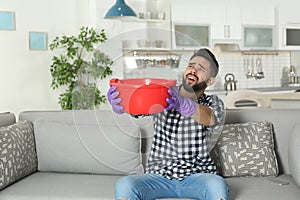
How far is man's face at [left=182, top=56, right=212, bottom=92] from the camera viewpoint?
1.61 m

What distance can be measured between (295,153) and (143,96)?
109cm

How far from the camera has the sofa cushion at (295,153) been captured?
2186mm

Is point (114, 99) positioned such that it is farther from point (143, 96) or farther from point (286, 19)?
point (286, 19)

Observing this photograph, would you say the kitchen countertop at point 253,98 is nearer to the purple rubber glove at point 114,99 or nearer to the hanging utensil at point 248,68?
the purple rubber glove at point 114,99

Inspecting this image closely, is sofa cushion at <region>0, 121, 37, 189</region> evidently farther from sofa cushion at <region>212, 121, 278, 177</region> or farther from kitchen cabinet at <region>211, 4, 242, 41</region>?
kitchen cabinet at <region>211, 4, 242, 41</region>

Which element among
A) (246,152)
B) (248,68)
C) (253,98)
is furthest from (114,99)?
(248,68)

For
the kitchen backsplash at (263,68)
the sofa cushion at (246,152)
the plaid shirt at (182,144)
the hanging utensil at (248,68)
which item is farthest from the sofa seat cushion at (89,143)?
the hanging utensil at (248,68)

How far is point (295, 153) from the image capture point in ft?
7.25

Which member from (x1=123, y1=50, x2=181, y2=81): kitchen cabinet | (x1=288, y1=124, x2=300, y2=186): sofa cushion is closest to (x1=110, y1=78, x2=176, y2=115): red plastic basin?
(x1=123, y1=50, x2=181, y2=81): kitchen cabinet

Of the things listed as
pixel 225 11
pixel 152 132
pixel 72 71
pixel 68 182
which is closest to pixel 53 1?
pixel 72 71

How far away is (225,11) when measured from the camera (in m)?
6.18

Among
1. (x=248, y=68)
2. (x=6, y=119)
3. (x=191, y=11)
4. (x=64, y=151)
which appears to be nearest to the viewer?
(x=64, y=151)

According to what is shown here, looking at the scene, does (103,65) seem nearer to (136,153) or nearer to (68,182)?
(136,153)

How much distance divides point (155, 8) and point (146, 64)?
4.29m
